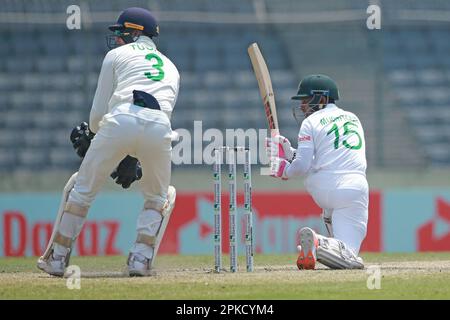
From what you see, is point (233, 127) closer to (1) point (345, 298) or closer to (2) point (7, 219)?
(2) point (7, 219)

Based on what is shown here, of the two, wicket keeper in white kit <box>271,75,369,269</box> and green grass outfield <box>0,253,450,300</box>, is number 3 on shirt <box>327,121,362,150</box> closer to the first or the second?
wicket keeper in white kit <box>271,75,369,269</box>

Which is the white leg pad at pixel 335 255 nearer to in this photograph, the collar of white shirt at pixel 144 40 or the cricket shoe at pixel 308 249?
the cricket shoe at pixel 308 249

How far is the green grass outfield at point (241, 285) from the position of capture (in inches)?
242

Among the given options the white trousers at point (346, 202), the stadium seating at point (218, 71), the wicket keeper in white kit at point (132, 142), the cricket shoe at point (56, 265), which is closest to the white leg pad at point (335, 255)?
the white trousers at point (346, 202)

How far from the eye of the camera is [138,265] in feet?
23.8

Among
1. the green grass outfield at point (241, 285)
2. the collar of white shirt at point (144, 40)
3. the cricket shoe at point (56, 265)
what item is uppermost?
the collar of white shirt at point (144, 40)

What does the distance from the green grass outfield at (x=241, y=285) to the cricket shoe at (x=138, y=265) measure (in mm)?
77

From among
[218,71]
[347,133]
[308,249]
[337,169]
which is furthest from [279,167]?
[218,71]

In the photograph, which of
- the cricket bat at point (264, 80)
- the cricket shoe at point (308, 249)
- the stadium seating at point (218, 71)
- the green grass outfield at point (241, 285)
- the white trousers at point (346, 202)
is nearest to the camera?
the green grass outfield at point (241, 285)

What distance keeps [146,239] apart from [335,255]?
128cm

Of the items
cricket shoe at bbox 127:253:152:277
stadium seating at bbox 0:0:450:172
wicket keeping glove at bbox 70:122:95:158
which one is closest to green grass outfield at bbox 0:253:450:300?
cricket shoe at bbox 127:253:152:277

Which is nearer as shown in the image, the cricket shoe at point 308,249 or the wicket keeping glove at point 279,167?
the cricket shoe at point 308,249

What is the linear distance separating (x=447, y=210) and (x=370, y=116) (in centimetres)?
184

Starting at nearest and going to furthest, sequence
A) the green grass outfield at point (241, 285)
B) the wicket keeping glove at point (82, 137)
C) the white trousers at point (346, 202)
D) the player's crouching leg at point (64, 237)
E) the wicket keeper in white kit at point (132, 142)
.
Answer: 1. the green grass outfield at point (241, 285)
2. the wicket keeper in white kit at point (132, 142)
3. the player's crouching leg at point (64, 237)
4. the wicket keeping glove at point (82, 137)
5. the white trousers at point (346, 202)
